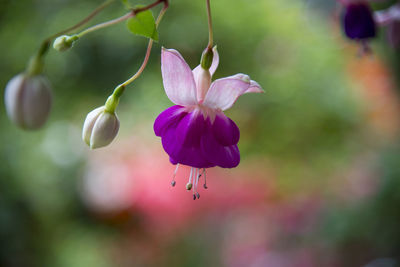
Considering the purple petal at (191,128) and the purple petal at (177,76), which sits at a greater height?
the purple petal at (177,76)

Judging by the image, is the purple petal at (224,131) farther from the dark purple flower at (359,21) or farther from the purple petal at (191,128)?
the dark purple flower at (359,21)

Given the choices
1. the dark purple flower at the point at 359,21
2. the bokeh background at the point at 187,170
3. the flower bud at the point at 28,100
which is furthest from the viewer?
the bokeh background at the point at 187,170

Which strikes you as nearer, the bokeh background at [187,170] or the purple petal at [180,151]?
the purple petal at [180,151]

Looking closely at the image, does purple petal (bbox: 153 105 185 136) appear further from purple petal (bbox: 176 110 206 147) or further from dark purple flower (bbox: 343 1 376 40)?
dark purple flower (bbox: 343 1 376 40)

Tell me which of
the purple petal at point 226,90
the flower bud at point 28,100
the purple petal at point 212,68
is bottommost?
the purple petal at point 226,90

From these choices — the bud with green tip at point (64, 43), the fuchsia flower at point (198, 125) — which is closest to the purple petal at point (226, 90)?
the fuchsia flower at point (198, 125)

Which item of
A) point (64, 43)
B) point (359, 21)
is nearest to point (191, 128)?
point (64, 43)

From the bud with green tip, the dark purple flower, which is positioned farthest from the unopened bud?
the dark purple flower
